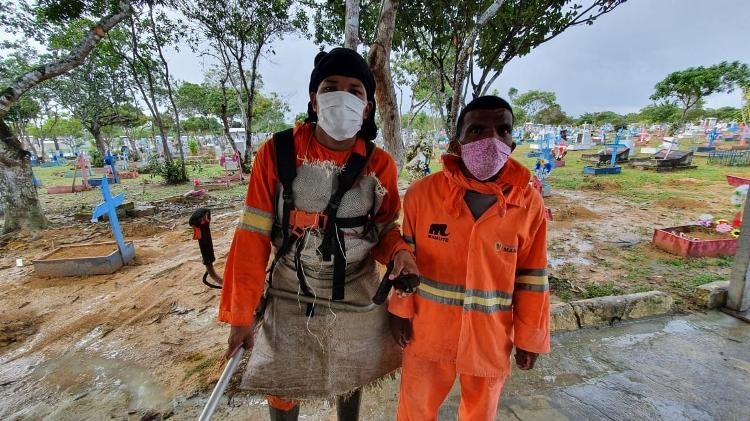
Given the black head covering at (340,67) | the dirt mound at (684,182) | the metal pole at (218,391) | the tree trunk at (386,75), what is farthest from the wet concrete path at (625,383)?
the dirt mound at (684,182)

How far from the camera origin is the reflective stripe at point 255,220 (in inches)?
59.3

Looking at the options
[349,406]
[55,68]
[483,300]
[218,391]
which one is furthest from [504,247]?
[55,68]

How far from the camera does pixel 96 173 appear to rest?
16234 mm

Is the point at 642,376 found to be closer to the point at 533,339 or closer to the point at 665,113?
the point at 533,339

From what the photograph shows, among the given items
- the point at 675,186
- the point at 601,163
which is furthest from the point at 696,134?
the point at 675,186

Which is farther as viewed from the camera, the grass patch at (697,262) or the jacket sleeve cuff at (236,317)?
the grass patch at (697,262)

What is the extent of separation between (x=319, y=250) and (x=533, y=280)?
1.08 m

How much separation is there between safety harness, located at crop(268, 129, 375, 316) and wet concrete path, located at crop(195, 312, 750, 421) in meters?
1.43

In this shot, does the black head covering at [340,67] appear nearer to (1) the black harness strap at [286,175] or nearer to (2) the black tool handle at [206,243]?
(1) the black harness strap at [286,175]

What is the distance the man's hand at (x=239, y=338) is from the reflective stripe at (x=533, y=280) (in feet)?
4.55

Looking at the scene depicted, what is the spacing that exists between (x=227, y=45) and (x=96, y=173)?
980 cm

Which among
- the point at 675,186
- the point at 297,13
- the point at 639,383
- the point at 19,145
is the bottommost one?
the point at 639,383

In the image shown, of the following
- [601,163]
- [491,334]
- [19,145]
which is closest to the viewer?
[491,334]

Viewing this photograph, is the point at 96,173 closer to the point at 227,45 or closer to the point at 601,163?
the point at 227,45
